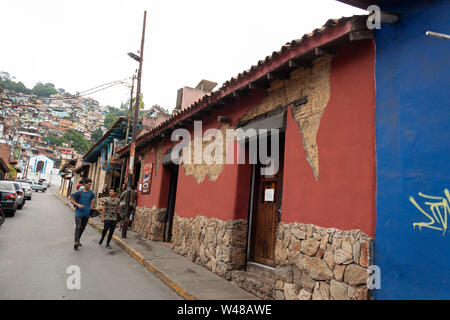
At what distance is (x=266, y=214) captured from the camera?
608 centimetres

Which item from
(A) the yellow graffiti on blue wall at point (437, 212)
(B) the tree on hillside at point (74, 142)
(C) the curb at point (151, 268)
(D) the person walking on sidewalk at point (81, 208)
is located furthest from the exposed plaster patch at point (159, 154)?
(B) the tree on hillside at point (74, 142)

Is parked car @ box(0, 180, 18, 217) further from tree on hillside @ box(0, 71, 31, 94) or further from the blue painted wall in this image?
tree on hillside @ box(0, 71, 31, 94)

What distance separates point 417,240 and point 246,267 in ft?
11.9

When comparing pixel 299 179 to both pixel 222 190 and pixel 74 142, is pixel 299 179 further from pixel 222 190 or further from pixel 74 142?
pixel 74 142

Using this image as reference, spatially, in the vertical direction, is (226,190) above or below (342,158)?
below

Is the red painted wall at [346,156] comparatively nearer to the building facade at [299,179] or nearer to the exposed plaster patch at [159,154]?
the building facade at [299,179]

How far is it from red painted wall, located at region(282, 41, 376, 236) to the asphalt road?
274cm

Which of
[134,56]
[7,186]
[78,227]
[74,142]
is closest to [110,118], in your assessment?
[74,142]

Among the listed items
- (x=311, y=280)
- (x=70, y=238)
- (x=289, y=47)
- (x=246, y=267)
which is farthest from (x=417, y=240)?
(x=70, y=238)

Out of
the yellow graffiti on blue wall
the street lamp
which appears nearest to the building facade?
the yellow graffiti on blue wall

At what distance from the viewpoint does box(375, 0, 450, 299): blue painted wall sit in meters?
3.02

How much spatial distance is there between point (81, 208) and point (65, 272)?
2.87 metres
